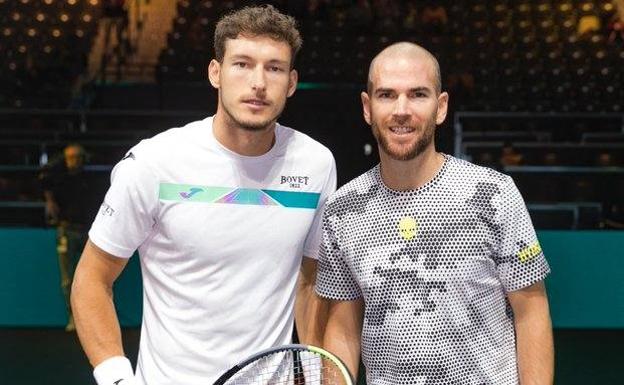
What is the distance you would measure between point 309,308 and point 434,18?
12835 millimetres

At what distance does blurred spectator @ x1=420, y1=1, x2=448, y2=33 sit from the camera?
1501cm

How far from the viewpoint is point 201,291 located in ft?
8.46

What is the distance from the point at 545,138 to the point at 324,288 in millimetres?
10990

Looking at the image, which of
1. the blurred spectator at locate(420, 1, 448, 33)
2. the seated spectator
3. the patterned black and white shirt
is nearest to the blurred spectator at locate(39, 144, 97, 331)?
the patterned black and white shirt

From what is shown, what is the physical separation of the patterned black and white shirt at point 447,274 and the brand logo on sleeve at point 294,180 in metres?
0.30

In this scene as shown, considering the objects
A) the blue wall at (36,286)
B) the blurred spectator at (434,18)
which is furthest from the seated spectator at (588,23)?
the blue wall at (36,286)

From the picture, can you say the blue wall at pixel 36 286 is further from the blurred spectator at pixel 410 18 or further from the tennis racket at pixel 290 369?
the blurred spectator at pixel 410 18

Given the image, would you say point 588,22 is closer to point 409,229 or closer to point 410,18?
point 410,18

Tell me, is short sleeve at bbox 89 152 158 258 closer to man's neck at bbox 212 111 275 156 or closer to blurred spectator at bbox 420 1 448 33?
man's neck at bbox 212 111 275 156

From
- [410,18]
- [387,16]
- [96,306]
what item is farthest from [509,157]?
[96,306]

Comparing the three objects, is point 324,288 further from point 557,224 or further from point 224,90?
point 557,224

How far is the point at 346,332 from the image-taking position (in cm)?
261

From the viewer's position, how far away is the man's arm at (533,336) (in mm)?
2410

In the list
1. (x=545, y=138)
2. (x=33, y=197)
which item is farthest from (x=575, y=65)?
(x=33, y=197)
